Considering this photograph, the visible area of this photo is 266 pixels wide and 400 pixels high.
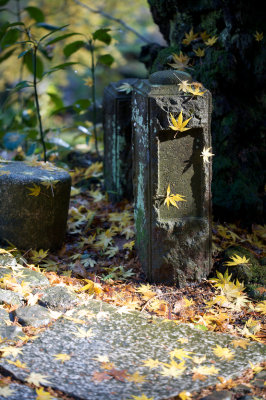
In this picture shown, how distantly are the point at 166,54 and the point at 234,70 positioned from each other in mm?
770

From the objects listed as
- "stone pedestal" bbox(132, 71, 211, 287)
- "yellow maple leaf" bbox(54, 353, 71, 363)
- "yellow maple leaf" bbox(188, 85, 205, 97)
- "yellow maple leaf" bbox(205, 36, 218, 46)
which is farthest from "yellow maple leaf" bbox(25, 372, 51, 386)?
"yellow maple leaf" bbox(205, 36, 218, 46)

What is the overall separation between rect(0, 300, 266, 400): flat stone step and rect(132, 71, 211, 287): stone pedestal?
20.4 inches

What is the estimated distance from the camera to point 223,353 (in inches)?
106

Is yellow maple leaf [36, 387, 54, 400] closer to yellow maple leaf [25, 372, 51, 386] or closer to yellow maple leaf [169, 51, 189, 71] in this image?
yellow maple leaf [25, 372, 51, 386]

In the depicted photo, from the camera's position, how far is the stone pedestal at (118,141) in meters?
4.80

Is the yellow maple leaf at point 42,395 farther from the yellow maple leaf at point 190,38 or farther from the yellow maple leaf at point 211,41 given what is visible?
the yellow maple leaf at point 190,38

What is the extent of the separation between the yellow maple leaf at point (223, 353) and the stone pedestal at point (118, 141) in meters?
2.41

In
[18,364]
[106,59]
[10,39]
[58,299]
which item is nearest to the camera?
[18,364]

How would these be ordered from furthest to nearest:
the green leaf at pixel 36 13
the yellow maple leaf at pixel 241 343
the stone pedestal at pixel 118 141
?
1. the green leaf at pixel 36 13
2. the stone pedestal at pixel 118 141
3. the yellow maple leaf at pixel 241 343

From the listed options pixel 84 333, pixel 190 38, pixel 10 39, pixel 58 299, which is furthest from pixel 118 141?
pixel 84 333

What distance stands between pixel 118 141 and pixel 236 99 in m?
1.17

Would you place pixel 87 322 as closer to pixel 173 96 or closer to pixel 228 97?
pixel 173 96

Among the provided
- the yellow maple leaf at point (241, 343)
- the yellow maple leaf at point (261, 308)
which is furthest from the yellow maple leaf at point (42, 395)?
the yellow maple leaf at point (261, 308)

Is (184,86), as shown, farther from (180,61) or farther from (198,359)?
(198,359)
